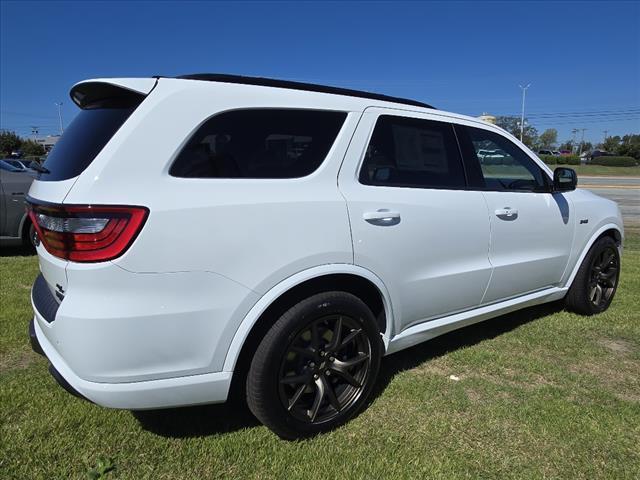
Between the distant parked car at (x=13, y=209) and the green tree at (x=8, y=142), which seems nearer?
the distant parked car at (x=13, y=209)

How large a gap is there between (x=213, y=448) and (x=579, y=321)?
359 cm

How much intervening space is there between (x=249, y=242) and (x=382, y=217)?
2.73 ft

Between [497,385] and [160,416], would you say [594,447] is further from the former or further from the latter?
[160,416]

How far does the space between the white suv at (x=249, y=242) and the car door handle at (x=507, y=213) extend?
219mm

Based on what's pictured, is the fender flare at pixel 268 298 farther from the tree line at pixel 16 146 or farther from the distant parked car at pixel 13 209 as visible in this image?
the tree line at pixel 16 146

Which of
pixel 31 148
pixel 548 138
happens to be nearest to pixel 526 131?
pixel 548 138

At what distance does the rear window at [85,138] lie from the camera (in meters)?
2.28

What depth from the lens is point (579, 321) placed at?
15.4ft

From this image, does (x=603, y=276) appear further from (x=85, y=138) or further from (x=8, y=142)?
(x=8, y=142)

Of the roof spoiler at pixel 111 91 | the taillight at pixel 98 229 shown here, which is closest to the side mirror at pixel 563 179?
the roof spoiler at pixel 111 91

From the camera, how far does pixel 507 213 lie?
12.1ft

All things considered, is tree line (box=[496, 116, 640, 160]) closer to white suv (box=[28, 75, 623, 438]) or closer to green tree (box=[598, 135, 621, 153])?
green tree (box=[598, 135, 621, 153])

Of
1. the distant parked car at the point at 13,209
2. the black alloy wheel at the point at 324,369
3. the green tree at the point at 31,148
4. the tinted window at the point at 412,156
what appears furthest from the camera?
the green tree at the point at 31,148

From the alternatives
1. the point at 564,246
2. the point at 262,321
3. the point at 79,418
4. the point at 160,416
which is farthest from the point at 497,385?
the point at 79,418
